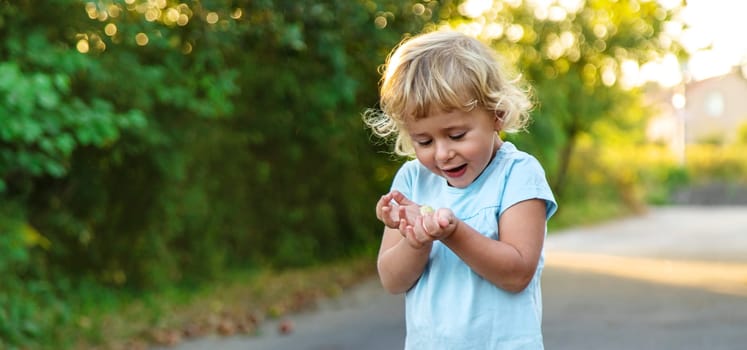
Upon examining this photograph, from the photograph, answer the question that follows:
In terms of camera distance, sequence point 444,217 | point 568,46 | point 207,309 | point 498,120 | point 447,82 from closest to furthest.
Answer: point 444,217 < point 447,82 < point 498,120 < point 207,309 < point 568,46

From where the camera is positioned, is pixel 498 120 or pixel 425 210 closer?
pixel 425 210

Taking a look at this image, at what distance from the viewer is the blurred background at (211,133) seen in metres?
6.23

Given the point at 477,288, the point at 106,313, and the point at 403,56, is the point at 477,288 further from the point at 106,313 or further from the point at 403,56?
the point at 106,313

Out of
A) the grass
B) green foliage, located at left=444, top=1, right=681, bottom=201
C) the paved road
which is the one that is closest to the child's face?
the paved road

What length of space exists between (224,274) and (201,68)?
3.17 meters

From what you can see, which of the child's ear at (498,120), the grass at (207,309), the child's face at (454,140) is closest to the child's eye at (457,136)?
the child's face at (454,140)

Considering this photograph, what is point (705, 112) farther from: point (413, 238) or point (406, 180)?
point (413, 238)

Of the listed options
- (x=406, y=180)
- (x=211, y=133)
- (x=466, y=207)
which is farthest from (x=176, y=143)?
(x=466, y=207)

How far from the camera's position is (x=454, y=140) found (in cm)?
232

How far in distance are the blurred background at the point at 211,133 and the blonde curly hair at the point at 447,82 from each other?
8.99ft

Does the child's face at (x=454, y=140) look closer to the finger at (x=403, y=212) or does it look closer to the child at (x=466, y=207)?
the child at (x=466, y=207)

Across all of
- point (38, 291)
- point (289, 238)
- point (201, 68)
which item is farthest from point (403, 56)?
point (289, 238)

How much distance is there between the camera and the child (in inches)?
89.7

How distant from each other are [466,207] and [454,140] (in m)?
0.17
